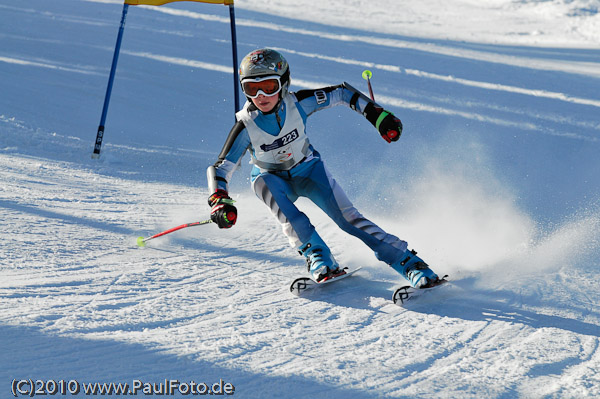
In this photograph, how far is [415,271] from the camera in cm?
385

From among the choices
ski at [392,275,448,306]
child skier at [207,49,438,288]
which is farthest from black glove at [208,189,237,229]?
ski at [392,275,448,306]

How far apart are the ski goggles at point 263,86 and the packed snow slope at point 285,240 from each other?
4.05ft

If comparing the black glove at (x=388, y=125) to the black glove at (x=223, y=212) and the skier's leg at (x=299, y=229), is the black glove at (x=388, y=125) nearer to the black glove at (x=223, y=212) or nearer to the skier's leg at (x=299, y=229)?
the skier's leg at (x=299, y=229)

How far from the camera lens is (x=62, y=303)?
3.42 meters

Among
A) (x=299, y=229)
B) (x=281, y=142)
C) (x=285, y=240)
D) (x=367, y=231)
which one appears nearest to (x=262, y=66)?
(x=281, y=142)

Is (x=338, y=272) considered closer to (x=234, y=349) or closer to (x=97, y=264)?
(x=234, y=349)

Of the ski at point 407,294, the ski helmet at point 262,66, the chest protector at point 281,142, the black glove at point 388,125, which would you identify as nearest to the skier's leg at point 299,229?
the chest protector at point 281,142

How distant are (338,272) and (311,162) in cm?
78

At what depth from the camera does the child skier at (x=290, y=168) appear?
3.93 metres

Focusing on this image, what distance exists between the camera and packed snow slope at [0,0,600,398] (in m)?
2.88

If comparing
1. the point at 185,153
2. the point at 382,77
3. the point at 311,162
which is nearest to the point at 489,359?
the point at 311,162

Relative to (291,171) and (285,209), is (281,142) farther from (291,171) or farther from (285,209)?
(285,209)

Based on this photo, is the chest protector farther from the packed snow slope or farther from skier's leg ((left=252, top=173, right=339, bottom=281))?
the packed snow slope

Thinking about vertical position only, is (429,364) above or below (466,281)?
below
